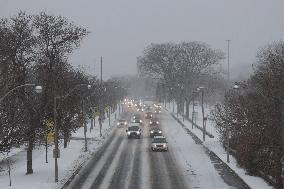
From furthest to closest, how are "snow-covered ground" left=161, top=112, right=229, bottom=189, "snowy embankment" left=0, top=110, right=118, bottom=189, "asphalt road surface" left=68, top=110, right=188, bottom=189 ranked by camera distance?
1. "snow-covered ground" left=161, top=112, right=229, bottom=189
2. "snowy embankment" left=0, top=110, right=118, bottom=189
3. "asphalt road surface" left=68, top=110, right=188, bottom=189

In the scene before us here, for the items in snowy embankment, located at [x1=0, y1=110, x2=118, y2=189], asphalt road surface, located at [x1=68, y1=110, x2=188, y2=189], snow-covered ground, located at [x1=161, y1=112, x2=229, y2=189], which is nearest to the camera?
asphalt road surface, located at [x1=68, y1=110, x2=188, y2=189]

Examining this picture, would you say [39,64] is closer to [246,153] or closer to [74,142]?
[246,153]

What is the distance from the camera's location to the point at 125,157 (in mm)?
52875

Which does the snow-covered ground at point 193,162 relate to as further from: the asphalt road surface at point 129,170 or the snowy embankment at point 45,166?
the snowy embankment at point 45,166

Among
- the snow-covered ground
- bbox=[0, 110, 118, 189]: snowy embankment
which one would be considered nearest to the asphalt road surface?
the snow-covered ground

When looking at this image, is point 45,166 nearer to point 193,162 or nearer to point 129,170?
point 129,170

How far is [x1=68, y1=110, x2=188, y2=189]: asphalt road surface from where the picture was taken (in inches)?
1451

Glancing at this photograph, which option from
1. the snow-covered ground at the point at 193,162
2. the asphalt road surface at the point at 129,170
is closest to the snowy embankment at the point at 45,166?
the asphalt road surface at the point at 129,170

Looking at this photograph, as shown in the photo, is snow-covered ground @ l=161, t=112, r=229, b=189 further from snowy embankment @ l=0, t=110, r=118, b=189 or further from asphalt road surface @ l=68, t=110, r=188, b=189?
snowy embankment @ l=0, t=110, r=118, b=189

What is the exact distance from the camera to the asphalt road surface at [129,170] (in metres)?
36.9

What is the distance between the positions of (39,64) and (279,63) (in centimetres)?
1933

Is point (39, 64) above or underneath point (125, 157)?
above

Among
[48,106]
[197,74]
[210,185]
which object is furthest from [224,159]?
[197,74]

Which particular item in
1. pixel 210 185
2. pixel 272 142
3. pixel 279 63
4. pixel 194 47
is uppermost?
pixel 194 47
